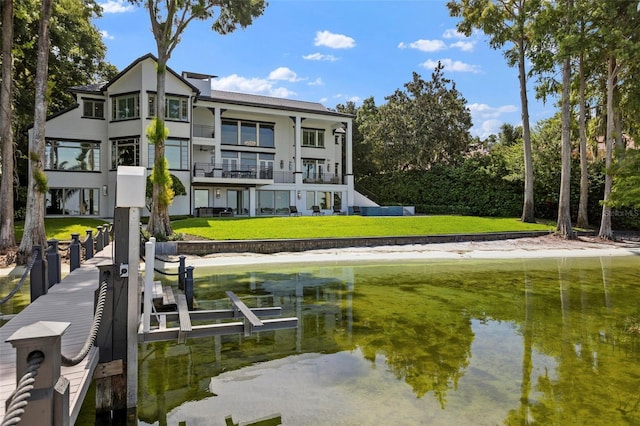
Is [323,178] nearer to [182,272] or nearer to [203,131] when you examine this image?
[203,131]

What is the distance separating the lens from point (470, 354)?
6445mm

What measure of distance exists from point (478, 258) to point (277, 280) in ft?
30.6

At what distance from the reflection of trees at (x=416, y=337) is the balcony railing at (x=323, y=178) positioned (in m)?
22.6

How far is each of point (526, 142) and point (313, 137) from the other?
1654 cm

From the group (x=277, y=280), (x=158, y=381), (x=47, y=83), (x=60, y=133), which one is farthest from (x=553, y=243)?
(x=60, y=133)

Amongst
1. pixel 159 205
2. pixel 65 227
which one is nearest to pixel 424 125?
pixel 159 205

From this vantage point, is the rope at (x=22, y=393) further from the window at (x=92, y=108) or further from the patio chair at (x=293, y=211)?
the window at (x=92, y=108)

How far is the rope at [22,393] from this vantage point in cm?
186

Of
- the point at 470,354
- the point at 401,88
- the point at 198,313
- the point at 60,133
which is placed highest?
the point at 401,88

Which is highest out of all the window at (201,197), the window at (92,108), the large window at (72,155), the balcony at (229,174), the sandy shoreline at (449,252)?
the window at (92,108)

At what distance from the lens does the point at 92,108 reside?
27203 mm

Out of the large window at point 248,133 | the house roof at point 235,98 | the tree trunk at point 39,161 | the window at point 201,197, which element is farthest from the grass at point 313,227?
the large window at point 248,133

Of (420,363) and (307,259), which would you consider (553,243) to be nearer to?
(307,259)

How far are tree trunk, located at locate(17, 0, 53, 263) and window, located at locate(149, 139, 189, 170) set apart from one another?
1168 cm
